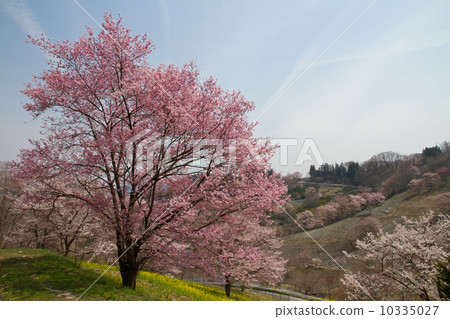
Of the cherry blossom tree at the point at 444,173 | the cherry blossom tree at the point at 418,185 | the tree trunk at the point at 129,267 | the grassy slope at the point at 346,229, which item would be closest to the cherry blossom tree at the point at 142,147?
the tree trunk at the point at 129,267

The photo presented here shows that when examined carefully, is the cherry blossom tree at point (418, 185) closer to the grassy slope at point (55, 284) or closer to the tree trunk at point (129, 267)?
the grassy slope at point (55, 284)

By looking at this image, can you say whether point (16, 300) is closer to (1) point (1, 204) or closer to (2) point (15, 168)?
(2) point (15, 168)

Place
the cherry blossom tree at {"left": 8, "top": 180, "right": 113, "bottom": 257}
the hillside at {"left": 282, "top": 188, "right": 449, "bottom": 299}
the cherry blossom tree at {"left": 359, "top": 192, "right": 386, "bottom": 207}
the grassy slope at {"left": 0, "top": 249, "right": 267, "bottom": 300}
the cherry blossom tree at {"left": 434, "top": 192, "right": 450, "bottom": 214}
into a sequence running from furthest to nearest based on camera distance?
the cherry blossom tree at {"left": 359, "top": 192, "right": 386, "bottom": 207} → the cherry blossom tree at {"left": 434, "top": 192, "right": 450, "bottom": 214} → the hillside at {"left": 282, "top": 188, "right": 449, "bottom": 299} → the cherry blossom tree at {"left": 8, "top": 180, "right": 113, "bottom": 257} → the grassy slope at {"left": 0, "top": 249, "right": 267, "bottom": 300}

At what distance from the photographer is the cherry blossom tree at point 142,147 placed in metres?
7.73

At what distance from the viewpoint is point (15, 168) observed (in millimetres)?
8250

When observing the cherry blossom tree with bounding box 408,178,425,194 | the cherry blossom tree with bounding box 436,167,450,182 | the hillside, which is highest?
the cherry blossom tree with bounding box 436,167,450,182

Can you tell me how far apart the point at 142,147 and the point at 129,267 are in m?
3.92

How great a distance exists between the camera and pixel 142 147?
813cm

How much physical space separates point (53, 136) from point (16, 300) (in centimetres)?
472

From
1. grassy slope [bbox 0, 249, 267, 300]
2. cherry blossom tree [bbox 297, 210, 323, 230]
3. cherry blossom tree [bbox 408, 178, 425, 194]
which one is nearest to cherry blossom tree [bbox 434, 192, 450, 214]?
cherry blossom tree [bbox 408, 178, 425, 194]

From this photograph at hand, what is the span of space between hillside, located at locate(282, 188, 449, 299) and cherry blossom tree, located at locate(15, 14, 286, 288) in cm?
4708

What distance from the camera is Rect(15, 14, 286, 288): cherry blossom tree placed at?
304 inches

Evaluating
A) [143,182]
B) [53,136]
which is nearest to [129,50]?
[53,136]

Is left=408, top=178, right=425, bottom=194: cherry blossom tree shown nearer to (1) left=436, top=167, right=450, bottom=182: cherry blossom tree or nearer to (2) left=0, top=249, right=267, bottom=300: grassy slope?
(1) left=436, top=167, right=450, bottom=182: cherry blossom tree
